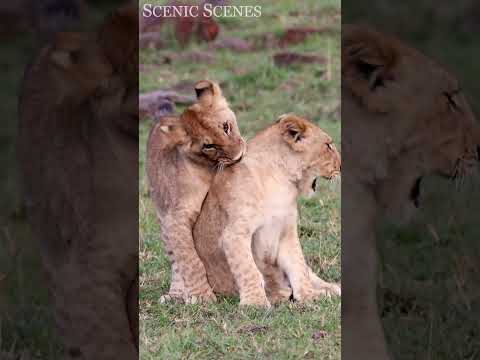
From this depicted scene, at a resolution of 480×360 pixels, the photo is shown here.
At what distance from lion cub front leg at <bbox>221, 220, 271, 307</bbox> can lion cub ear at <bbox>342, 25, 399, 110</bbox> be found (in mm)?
428

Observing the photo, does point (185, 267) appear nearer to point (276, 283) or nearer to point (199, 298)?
point (199, 298)

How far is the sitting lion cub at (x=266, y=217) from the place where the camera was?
2.66 metres

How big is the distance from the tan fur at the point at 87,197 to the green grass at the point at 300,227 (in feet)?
0.24

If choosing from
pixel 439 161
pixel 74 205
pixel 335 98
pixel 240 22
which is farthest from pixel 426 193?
pixel 74 205

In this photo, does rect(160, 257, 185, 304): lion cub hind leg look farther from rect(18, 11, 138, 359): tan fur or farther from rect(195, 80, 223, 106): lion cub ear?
rect(195, 80, 223, 106): lion cub ear

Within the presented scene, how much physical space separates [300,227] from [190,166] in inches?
12.5

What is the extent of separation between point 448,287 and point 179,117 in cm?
105

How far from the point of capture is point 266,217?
267 cm

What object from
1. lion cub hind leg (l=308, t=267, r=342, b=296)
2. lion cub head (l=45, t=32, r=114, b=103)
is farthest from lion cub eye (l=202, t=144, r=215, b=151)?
lion cub hind leg (l=308, t=267, r=342, b=296)

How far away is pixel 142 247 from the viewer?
8.77 ft

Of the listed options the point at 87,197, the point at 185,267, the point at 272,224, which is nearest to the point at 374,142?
the point at 272,224

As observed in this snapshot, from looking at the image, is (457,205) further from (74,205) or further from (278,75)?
(74,205)

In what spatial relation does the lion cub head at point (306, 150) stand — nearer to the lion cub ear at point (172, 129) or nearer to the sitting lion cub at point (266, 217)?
the sitting lion cub at point (266, 217)

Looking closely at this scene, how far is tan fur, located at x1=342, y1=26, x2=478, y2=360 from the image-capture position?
2.64m
